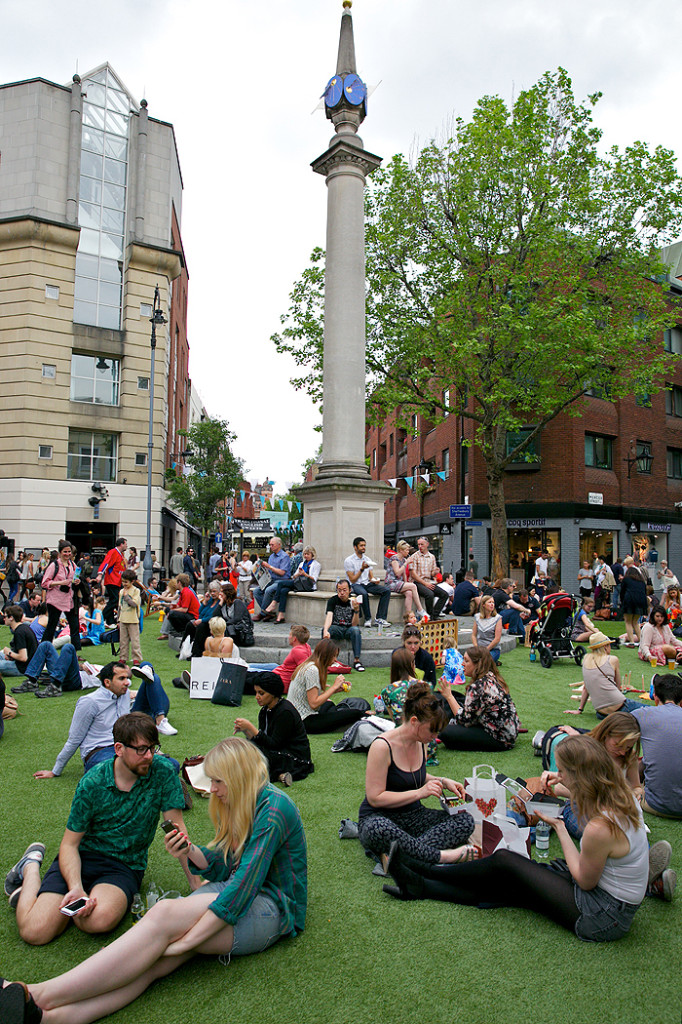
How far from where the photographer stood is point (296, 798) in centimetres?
554

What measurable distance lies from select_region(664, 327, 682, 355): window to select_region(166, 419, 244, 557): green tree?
24.0 metres

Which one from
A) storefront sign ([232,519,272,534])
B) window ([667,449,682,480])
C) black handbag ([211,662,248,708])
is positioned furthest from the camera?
storefront sign ([232,519,272,534])

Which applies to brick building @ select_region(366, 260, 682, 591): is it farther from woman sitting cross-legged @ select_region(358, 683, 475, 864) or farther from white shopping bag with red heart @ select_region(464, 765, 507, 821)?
woman sitting cross-legged @ select_region(358, 683, 475, 864)

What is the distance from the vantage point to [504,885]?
3805 mm

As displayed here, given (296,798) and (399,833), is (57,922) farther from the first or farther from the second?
(296,798)

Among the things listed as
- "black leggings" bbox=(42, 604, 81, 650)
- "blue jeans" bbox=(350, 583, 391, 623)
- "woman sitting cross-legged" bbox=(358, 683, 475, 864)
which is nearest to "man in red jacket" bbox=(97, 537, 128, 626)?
"black leggings" bbox=(42, 604, 81, 650)

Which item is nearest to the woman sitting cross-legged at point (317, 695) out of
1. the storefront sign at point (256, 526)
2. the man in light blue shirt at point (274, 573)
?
the man in light blue shirt at point (274, 573)

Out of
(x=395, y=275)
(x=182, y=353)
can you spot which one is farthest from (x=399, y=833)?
(x=182, y=353)

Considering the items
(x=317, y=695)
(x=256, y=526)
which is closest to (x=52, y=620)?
(x=317, y=695)

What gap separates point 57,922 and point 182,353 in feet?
159

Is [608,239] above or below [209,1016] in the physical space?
above

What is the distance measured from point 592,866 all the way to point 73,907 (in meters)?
2.69

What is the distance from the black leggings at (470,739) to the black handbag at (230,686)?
304 centimetres

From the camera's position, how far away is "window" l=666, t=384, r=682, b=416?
34.0 m
